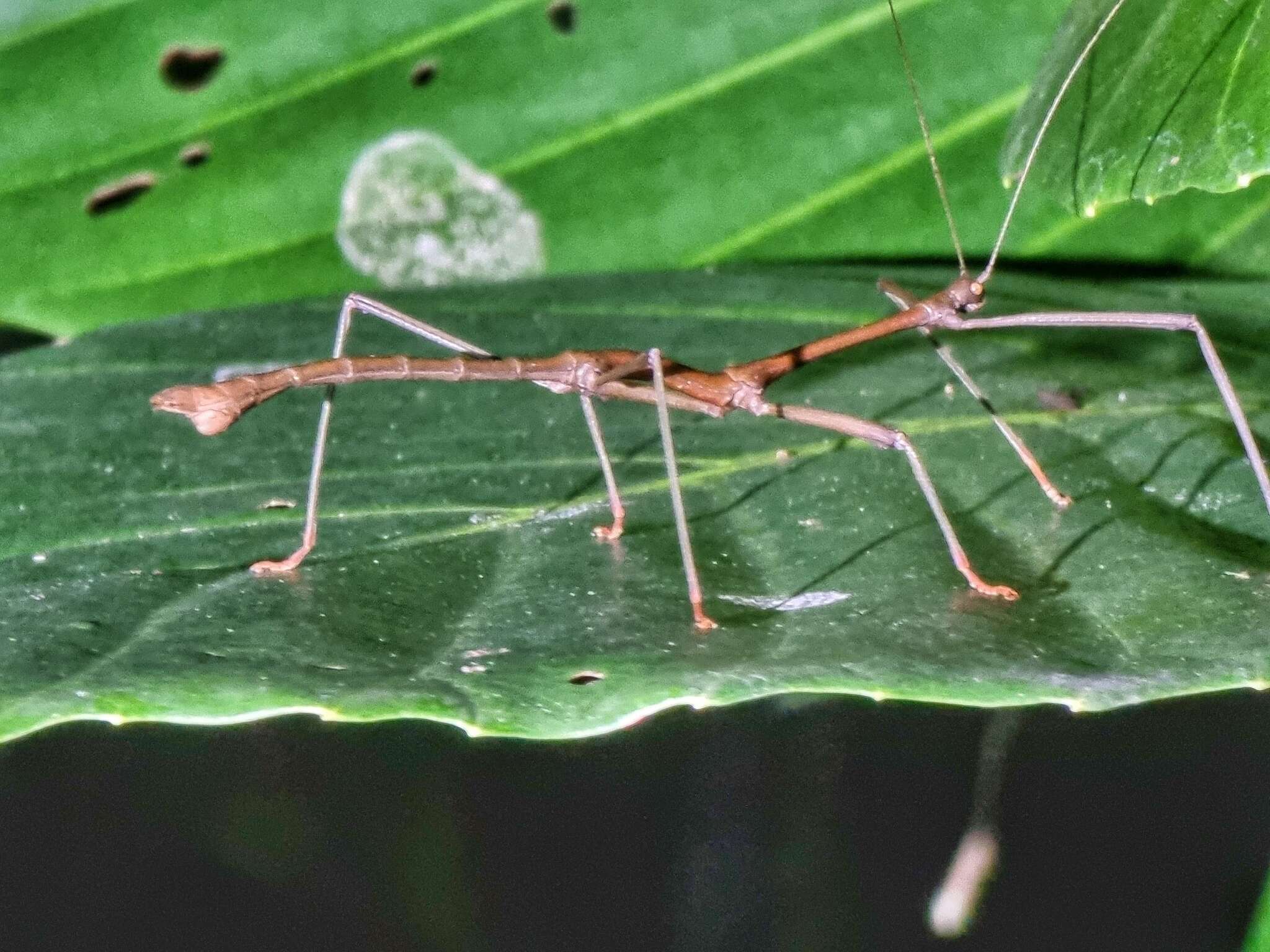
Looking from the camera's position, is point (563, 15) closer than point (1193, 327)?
No

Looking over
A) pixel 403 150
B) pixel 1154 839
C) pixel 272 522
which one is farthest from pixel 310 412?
pixel 1154 839

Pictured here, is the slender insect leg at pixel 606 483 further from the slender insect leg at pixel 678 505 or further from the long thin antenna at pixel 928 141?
the long thin antenna at pixel 928 141

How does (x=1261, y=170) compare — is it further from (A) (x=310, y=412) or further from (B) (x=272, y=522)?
(A) (x=310, y=412)

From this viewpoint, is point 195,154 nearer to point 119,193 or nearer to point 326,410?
point 119,193

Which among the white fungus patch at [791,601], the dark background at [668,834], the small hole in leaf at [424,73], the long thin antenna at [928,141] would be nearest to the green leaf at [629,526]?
the white fungus patch at [791,601]

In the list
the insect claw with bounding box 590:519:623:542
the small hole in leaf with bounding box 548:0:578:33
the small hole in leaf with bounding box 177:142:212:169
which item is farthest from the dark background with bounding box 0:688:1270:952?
the small hole in leaf with bounding box 548:0:578:33

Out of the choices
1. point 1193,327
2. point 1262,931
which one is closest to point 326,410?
point 1193,327

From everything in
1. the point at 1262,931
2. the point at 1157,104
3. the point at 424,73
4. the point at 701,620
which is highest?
the point at 424,73
